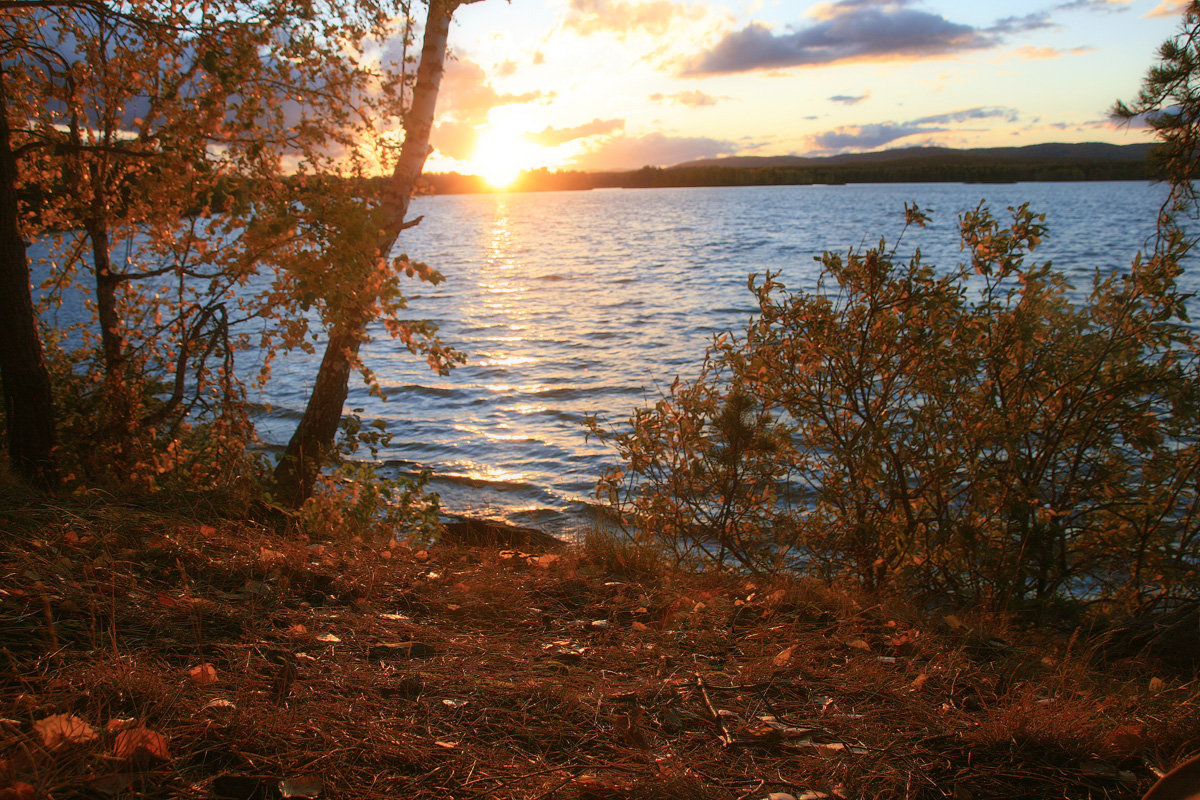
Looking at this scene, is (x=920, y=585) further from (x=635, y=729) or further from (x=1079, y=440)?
(x=635, y=729)

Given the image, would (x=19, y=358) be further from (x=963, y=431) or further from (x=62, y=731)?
(x=963, y=431)

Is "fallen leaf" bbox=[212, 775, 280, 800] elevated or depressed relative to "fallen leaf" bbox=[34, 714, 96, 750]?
depressed

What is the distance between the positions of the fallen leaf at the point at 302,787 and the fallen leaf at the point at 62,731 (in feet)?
1.88

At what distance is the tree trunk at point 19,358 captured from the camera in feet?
16.6

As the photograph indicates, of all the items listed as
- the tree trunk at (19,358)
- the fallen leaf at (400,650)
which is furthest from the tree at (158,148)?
the fallen leaf at (400,650)

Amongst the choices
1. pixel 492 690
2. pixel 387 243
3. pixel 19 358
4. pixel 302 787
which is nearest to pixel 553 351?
pixel 387 243

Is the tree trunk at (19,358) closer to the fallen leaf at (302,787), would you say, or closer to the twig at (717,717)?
the fallen leaf at (302,787)

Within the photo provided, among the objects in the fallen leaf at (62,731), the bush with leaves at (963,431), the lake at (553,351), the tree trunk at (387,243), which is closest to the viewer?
the fallen leaf at (62,731)

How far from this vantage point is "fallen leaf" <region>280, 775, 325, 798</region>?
7.05ft

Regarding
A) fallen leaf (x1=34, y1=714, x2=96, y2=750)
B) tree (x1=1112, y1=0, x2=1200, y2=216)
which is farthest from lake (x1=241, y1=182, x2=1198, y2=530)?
fallen leaf (x1=34, y1=714, x2=96, y2=750)

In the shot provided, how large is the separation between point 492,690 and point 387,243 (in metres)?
5.10

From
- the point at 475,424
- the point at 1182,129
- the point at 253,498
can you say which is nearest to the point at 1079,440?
the point at 1182,129

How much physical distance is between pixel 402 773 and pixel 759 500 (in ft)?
13.1

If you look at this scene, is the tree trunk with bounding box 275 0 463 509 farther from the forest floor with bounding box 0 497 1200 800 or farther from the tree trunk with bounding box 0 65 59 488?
the forest floor with bounding box 0 497 1200 800
